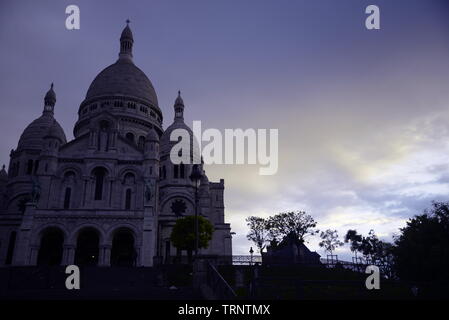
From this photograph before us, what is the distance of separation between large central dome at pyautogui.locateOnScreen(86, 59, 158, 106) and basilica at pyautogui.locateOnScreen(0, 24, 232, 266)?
29.2 inches

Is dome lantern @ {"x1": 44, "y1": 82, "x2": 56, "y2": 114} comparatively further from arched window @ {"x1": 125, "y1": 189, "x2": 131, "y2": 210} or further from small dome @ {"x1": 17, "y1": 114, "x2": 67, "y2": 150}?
arched window @ {"x1": 125, "y1": 189, "x2": 131, "y2": 210}

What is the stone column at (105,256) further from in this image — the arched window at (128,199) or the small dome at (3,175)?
the small dome at (3,175)

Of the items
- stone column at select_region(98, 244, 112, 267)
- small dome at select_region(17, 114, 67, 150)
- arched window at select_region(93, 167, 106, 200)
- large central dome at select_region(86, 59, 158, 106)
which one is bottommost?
stone column at select_region(98, 244, 112, 267)

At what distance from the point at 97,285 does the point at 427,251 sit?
96.3ft

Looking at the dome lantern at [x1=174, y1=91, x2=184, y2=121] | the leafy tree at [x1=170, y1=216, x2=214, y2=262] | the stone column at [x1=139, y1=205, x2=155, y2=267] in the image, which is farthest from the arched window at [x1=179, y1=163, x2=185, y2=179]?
the stone column at [x1=139, y1=205, x2=155, y2=267]

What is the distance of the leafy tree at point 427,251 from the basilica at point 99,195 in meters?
19.0

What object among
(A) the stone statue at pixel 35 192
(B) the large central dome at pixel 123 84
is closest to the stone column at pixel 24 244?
(A) the stone statue at pixel 35 192

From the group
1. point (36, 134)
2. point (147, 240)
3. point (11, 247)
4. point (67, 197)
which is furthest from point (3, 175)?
point (147, 240)

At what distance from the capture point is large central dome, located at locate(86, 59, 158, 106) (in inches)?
2318

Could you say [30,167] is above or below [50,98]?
below

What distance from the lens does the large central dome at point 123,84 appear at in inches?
2318

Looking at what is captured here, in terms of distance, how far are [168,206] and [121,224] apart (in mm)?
11590

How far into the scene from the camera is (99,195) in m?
41.1

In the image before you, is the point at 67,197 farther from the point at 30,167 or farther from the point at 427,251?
the point at 427,251
